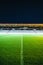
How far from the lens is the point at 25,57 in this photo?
2111 mm

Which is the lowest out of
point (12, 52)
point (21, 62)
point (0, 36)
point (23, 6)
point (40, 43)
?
point (21, 62)

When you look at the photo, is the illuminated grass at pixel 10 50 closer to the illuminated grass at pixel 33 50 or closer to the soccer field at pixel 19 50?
the soccer field at pixel 19 50

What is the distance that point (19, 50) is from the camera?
241 centimetres

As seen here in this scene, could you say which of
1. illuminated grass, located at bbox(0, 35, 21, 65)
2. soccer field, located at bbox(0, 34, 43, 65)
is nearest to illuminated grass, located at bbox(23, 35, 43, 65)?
soccer field, located at bbox(0, 34, 43, 65)

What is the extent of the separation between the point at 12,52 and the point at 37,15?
1.62 meters

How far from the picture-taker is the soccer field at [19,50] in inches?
77.8

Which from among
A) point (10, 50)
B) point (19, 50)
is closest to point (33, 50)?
point (19, 50)

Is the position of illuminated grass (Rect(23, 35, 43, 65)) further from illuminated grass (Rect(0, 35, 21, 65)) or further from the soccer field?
illuminated grass (Rect(0, 35, 21, 65))

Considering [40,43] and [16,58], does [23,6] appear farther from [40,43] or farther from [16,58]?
[16,58]

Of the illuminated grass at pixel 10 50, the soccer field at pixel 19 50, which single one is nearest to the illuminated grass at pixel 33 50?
the soccer field at pixel 19 50

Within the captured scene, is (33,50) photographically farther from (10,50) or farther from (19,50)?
(10,50)

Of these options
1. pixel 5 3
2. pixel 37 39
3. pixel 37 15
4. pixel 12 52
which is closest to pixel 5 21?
pixel 5 3

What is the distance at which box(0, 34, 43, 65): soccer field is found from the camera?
1975 mm

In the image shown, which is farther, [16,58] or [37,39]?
[37,39]
